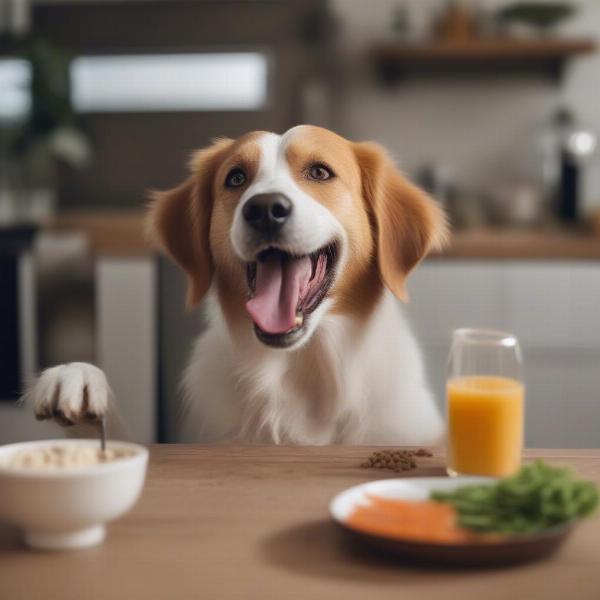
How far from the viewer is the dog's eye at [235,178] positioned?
1.44 metres

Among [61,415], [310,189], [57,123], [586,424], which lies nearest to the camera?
[61,415]

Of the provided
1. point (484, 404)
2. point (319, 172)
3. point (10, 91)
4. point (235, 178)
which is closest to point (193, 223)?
point (235, 178)

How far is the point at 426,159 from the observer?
4.02m

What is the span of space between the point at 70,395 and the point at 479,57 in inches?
124

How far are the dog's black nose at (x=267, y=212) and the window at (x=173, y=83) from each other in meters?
2.85

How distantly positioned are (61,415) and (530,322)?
2.28m

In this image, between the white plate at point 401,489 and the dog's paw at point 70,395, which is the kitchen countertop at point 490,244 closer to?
the dog's paw at point 70,395

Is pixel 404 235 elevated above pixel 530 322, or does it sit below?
above

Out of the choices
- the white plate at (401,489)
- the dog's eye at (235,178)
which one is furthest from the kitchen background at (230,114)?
the white plate at (401,489)

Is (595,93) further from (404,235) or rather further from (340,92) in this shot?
(404,235)

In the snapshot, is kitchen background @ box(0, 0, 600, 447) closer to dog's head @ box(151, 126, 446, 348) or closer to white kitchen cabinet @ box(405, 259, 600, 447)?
white kitchen cabinet @ box(405, 259, 600, 447)

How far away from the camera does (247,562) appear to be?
773mm

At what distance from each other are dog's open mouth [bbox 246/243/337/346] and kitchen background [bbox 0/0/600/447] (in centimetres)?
178

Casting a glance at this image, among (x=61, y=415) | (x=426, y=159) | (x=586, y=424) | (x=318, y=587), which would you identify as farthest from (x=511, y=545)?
(x=426, y=159)
